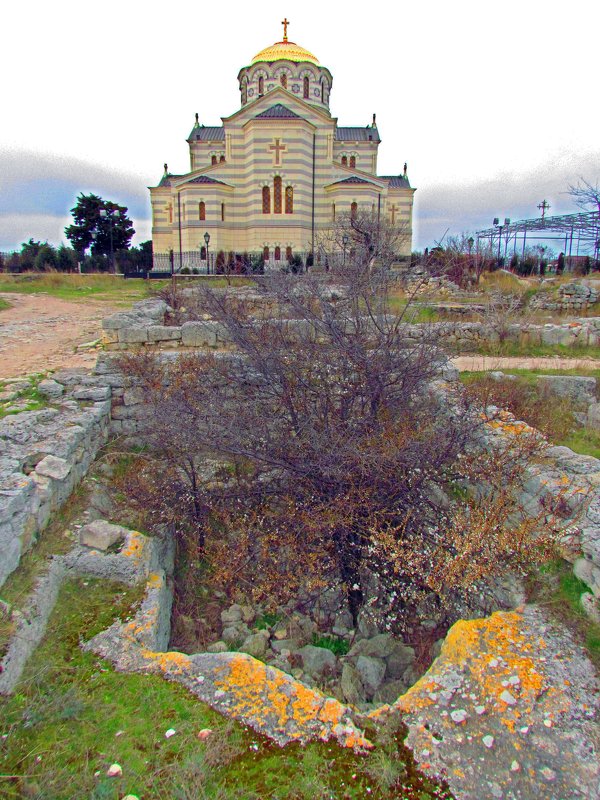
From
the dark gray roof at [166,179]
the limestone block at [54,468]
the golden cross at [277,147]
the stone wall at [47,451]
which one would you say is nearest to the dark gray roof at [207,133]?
the dark gray roof at [166,179]

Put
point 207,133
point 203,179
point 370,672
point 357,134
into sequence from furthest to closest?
point 357,134, point 207,133, point 203,179, point 370,672

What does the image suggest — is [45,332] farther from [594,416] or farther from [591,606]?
[591,606]

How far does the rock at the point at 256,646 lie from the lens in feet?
11.5

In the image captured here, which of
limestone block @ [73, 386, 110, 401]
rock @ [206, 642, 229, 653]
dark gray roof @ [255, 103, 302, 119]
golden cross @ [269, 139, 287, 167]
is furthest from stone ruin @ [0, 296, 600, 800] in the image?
dark gray roof @ [255, 103, 302, 119]

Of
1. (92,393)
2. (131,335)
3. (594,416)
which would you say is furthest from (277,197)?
(594,416)

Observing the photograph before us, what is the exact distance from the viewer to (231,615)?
3996 millimetres

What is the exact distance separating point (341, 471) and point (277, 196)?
2769 centimetres

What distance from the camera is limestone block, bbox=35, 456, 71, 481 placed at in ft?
14.2

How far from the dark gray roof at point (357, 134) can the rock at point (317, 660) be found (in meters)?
36.7

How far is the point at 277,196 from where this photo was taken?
93.5 ft

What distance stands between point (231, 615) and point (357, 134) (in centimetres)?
3815

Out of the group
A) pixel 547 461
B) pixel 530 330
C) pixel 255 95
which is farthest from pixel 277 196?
pixel 547 461

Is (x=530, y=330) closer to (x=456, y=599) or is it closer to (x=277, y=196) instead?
(x=456, y=599)

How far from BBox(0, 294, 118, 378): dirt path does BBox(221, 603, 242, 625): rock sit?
5.19 metres
